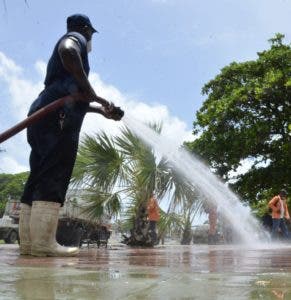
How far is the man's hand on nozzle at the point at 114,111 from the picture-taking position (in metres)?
4.00

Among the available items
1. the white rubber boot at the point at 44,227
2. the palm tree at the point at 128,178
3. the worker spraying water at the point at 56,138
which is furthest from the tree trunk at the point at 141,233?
the white rubber boot at the point at 44,227

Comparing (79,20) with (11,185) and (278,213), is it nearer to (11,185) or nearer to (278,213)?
(278,213)

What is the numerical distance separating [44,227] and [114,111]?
1.00 m

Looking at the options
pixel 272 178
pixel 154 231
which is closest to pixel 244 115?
pixel 272 178

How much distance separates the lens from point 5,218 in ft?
68.5

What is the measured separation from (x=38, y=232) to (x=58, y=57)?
1.34 metres

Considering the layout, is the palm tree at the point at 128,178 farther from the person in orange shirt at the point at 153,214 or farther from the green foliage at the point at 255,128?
the green foliage at the point at 255,128

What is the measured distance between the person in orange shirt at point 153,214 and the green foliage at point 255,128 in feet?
36.1

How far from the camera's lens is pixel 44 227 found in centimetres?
386

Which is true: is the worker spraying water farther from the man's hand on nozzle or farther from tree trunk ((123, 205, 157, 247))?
tree trunk ((123, 205, 157, 247))

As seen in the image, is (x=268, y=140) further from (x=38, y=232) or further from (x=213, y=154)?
(x=38, y=232)

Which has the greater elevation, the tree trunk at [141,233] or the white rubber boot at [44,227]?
the tree trunk at [141,233]

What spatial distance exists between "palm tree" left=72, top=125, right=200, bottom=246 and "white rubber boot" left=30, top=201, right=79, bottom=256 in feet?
24.0

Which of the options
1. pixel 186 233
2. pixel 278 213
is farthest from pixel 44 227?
pixel 278 213
